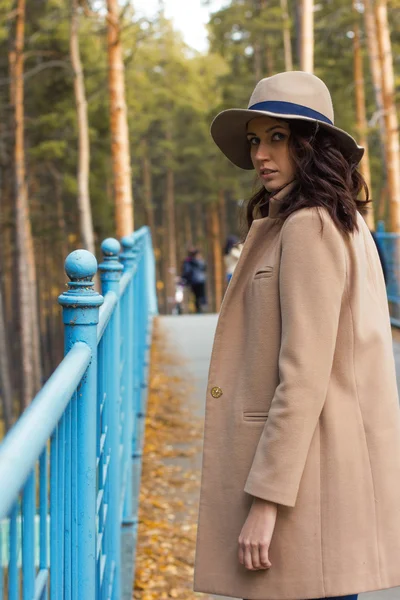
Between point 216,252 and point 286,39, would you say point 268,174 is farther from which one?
point 216,252

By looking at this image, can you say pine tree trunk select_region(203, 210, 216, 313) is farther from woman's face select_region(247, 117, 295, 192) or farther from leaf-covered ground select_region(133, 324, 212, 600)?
woman's face select_region(247, 117, 295, 192)

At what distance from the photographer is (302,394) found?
2016 millimetres

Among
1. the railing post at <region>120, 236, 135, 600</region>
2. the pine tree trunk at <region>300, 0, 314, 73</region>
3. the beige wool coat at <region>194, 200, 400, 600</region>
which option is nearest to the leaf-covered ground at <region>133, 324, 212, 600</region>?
the railing post at <region>120, 236, 135, 600</region>

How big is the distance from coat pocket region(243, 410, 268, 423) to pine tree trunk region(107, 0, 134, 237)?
14.7 metres

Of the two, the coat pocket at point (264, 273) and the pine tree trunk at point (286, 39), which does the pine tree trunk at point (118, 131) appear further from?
the coat pocket at point (264, 273)

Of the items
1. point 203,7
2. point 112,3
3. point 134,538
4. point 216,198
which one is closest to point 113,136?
point 112,3

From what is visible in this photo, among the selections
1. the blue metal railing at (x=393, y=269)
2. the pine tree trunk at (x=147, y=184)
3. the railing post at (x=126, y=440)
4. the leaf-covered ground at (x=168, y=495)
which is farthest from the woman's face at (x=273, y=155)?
the pine tree trunk at (x=147, y=184)

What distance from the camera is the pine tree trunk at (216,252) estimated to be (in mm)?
45438

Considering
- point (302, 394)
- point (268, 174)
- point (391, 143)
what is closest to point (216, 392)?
point (302, 394)

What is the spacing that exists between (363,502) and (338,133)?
2.83 ft

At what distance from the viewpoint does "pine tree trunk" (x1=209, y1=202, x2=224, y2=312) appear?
45438 millimetres

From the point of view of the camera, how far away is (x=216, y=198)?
44531 millimetres

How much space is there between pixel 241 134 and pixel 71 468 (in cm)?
98

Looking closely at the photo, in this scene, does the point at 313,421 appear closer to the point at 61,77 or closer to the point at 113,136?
the point at 113,136
